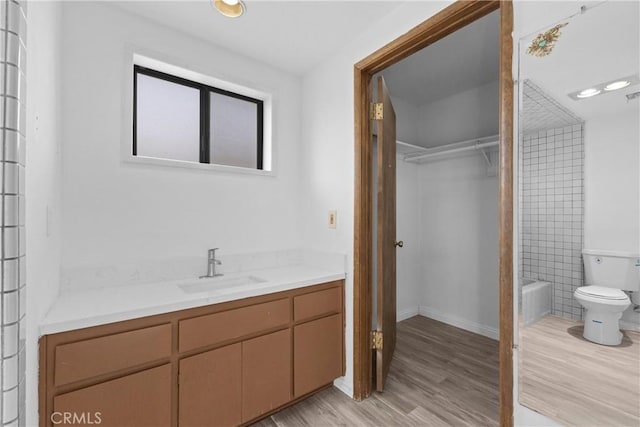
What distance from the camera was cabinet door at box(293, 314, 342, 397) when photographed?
1807 millimetres

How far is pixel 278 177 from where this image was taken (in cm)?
239

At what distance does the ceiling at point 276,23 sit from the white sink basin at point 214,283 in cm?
165

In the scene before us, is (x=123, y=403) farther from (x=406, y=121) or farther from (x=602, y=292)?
(x=406, y=121)

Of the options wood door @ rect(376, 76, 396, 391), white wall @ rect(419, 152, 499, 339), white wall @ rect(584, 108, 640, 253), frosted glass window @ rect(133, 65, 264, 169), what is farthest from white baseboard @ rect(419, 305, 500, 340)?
frosted glass window @ rect(133, 65, 264, 169)

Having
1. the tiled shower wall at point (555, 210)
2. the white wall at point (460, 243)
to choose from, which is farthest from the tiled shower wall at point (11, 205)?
the white wall at point (460, 243)

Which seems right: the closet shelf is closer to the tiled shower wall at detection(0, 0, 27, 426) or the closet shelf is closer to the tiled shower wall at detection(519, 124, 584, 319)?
the tiled shower wall at detection(519, 124, 584, 319)

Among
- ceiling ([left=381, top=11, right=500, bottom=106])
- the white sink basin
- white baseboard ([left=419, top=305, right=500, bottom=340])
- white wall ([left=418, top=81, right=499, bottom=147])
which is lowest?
white baseboard ([left=419, top=305, right=500, bottom=340])

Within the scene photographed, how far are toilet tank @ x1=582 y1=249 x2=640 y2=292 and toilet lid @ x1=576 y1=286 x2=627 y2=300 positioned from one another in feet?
0.05

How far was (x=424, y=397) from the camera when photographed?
6.35 ft

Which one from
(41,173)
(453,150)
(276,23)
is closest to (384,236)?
(453,150)

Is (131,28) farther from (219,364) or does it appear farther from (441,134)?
(441,134)

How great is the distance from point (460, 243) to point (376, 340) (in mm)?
1674

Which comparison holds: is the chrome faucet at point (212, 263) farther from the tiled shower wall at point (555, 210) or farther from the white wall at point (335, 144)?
the tiled shower wall at point (555, 210)

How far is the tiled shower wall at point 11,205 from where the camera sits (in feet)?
2.05
